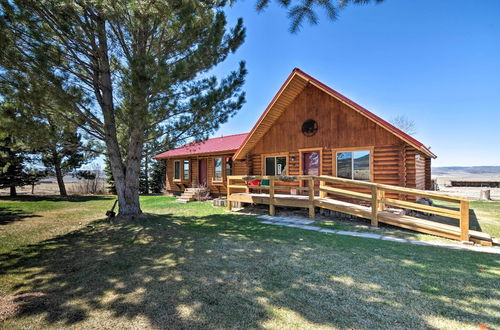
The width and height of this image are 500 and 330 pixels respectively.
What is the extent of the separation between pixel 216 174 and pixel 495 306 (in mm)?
14506

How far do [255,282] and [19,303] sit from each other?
300cm

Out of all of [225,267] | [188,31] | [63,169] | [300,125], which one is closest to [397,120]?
[300,125]

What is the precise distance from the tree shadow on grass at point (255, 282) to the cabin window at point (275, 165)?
20.9 ft

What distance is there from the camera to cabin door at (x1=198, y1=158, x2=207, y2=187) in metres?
17.2

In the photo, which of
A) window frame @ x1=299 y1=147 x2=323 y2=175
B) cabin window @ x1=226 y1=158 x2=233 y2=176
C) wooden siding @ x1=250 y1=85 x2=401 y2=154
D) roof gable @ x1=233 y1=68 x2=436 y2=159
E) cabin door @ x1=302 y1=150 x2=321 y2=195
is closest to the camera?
roof gable @ x1=233 y1=68 x2=436 y2=159

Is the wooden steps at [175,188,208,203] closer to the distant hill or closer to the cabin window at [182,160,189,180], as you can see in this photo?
the cabin window at [182,160,189,180]

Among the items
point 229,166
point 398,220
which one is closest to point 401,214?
point 398,220

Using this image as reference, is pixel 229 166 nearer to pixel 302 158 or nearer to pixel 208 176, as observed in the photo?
pixel 208 176

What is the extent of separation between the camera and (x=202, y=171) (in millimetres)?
17469

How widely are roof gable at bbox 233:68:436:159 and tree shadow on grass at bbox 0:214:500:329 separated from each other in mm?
4567

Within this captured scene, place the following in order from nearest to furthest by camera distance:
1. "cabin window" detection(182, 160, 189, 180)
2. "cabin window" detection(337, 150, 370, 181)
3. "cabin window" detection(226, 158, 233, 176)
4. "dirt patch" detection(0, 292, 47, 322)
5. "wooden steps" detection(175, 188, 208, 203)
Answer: "dirt patch" detection(0, 292, 47, 322) → "cabin window" detection(337, 150, 370, 181) → "wooden steps" detection(175, 188, 208, 203) → "cabin window" detection(226, 158, 233, 176) → "cabin window" detection(182, 160, 189, 180)

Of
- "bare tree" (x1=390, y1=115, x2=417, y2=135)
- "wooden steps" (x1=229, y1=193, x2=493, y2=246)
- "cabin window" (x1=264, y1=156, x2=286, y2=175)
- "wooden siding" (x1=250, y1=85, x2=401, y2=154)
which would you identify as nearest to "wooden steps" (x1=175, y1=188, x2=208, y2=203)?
"cabin window" (x1=264, y1=156, x2=286, y2=175)

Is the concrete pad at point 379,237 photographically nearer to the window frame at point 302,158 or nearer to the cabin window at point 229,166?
the window frame at point 302,158

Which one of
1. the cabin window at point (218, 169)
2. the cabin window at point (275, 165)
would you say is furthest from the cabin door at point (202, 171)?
the cabin window at point (275, 165)
